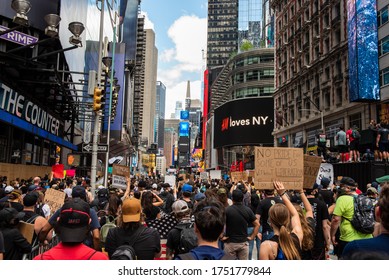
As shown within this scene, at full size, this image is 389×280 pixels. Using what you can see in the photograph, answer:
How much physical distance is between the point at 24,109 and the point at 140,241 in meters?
21.9

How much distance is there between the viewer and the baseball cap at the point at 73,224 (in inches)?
122

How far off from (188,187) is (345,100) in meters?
35.8

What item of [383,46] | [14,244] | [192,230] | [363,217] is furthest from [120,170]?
[383,46]

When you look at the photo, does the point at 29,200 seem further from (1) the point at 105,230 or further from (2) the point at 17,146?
(2) the point at 17,146

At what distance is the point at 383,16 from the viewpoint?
33.8 meters

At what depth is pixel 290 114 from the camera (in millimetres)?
54562

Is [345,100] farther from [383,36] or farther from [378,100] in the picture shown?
[383,36]

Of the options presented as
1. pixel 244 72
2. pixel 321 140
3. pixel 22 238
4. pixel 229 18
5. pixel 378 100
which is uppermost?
pixel 229 18

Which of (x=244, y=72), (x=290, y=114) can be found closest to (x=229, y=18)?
(x=244, y=72)

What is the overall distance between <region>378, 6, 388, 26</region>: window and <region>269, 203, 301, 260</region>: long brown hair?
3619 centimetres

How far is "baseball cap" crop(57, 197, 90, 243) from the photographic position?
3088 mm

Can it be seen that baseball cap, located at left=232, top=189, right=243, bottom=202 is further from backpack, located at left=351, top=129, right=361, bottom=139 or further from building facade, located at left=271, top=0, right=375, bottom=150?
building facade, located at left=271, top=0, right=375, bottom=150

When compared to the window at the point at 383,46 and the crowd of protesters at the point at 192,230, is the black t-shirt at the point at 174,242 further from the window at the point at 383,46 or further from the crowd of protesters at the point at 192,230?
the window at the point at 383,46

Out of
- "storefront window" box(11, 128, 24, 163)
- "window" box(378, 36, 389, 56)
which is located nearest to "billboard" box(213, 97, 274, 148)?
"window" box(378, 36, 389, 56)
